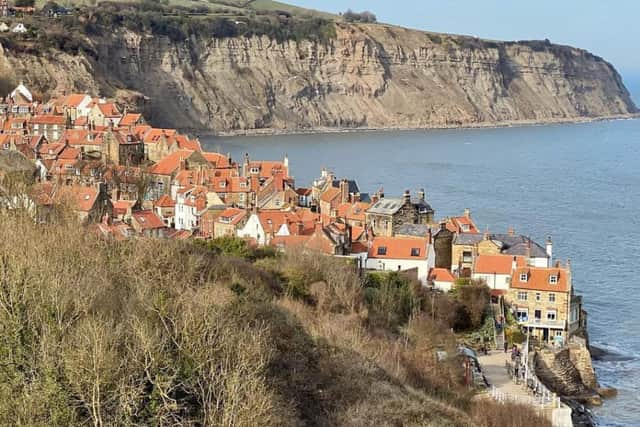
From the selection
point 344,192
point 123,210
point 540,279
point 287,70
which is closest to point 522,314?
point 540,279

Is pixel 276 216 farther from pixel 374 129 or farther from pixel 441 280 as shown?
pixel 374 129

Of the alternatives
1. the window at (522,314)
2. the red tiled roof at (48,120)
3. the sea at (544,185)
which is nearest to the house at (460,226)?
the window at (522,314)

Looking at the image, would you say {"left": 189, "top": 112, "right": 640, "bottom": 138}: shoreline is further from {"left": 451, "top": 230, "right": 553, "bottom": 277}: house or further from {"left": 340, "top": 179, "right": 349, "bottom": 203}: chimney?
{"left": 451, "top": 230, "right": 553, "bottom": 277}: house

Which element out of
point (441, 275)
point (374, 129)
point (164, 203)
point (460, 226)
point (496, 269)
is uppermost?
point (460, 226)

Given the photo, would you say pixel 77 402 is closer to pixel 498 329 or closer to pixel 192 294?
pixel 192 294

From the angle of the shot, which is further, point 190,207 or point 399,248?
point 190,207

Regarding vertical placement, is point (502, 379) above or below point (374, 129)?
above

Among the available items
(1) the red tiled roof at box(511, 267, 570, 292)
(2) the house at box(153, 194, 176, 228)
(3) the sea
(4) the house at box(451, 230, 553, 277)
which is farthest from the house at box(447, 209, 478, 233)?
(2) the house at box(153, 194, 176, 228)
